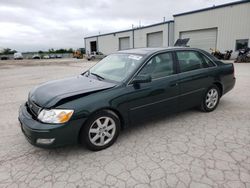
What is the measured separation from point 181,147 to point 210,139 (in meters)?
0.56

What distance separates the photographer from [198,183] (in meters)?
2.13

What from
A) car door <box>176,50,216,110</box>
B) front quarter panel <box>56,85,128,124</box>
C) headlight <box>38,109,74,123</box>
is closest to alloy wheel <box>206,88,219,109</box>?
car door <box>176,50,216,110</box>

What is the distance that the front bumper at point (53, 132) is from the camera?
95.0 inches

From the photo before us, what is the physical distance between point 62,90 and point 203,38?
1972 centimetres

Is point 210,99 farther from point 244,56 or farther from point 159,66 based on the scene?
point 244,56

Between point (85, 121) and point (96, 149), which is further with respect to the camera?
point (96, 149)

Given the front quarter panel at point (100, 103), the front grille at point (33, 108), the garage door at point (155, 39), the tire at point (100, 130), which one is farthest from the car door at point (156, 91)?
the garage door at point (155, 39)

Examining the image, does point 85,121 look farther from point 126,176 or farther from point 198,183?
point 198,183

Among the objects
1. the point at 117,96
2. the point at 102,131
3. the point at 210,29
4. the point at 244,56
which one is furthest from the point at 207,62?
the point at 210,29

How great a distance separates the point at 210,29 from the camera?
18.7 meters

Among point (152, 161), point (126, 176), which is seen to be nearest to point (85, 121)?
point (126, 176)

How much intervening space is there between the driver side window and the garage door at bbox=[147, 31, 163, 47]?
70.6ft

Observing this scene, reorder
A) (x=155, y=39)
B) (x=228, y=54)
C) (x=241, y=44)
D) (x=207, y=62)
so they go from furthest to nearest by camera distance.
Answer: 1. (x=155, y=39)
2. (x=228, y=54)
3. (x=241, y=44)
4. (x=207, y=62)

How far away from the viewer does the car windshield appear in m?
3.13
